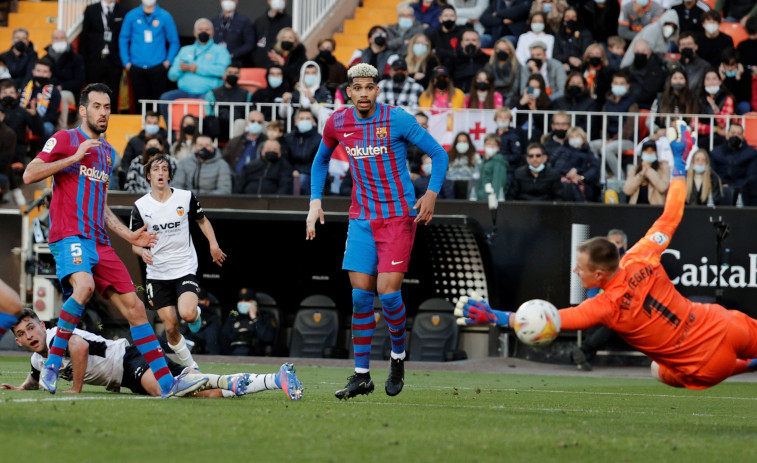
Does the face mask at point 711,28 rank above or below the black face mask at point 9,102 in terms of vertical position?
above

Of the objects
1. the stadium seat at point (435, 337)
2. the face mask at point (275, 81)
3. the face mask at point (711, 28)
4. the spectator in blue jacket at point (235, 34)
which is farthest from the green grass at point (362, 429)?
the spectator in blue jacket at point (235, 34)

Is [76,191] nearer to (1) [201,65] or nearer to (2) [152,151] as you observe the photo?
(2) [152,151]

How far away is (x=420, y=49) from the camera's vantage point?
2067 cm

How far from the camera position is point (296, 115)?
19359 millimetres

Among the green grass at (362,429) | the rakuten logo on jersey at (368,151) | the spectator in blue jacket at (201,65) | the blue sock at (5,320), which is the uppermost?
the spectator in blue jacket at (201,65)

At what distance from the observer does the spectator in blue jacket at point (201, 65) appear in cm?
2178

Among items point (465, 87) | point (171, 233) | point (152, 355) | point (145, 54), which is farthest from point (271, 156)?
point (152, 355)

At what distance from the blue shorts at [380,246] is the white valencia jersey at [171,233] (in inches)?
96.4

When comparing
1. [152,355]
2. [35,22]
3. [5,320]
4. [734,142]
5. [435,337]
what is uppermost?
[35,22]

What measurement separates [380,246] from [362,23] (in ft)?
51.9

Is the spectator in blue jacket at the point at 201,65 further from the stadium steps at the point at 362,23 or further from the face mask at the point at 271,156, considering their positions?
the face mask at the point at 271,156

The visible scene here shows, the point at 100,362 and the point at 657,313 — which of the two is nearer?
the point at 657,313

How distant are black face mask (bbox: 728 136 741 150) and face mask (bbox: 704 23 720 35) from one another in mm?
3257

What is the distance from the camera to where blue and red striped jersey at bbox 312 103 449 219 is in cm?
970
